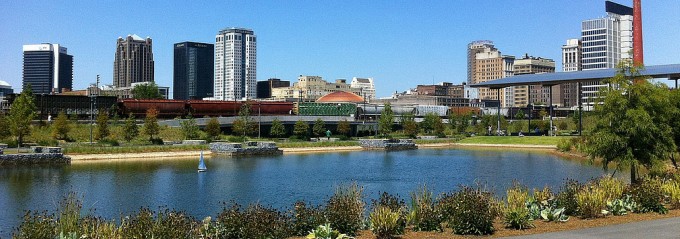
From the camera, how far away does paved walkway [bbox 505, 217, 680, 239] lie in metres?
15.0

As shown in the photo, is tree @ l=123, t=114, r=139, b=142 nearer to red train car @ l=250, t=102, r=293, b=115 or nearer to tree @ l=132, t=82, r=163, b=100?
red train car @ l=250, t=102, r=293, b=115

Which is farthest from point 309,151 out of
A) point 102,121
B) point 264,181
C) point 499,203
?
point 499,203

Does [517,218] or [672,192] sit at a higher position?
[672,192]

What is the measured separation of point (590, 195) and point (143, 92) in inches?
6450

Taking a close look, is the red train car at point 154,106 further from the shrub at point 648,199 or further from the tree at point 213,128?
the shrub at point 648,199

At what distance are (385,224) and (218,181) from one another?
86.6ft

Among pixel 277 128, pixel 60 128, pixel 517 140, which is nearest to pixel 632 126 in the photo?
pixel 60 128

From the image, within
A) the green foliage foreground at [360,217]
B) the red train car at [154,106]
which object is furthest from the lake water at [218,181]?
the red train car at [154,106]

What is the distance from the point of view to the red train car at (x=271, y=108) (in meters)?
110

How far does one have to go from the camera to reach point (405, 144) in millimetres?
90812

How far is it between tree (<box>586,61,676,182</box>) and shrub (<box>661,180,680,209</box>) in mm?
2580

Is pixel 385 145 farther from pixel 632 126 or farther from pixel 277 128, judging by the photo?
pixel 632 126

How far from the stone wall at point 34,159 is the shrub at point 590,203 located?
46.3 meters

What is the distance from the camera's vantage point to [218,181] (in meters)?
39.8
